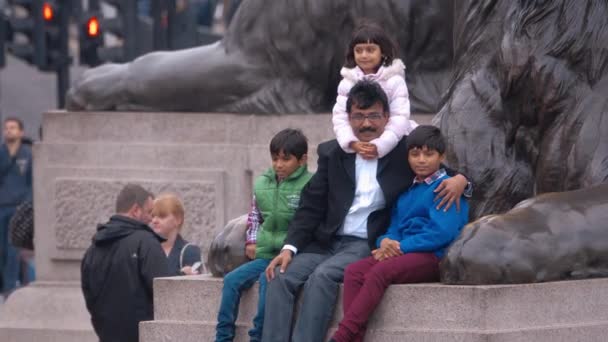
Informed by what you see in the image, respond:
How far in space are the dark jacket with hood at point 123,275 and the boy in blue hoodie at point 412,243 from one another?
2813mm

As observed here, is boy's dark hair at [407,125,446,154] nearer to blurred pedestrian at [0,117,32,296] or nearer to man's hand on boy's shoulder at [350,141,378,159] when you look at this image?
man's hand on boy's shoulder at [350,141,378,159]

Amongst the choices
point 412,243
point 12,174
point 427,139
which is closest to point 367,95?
point 427,139

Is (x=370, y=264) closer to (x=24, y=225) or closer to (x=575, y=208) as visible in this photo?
(x=575, y=208)

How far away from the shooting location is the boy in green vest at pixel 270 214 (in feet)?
27.5

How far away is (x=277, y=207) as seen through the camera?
8523 mm

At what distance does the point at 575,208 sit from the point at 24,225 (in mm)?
6440

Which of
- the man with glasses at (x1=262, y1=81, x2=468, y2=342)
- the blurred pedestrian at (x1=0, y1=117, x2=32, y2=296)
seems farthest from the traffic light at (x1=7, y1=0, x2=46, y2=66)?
the man with glasses at (x1=262, y1=81, x2=468, y2=342)

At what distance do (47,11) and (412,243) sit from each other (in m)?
13.6

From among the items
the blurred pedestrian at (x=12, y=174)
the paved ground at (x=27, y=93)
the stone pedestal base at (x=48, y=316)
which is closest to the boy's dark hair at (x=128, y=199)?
the stone pedestal base at (x=48, y=316)

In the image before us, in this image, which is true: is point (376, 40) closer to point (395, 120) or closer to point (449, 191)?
point (395, 120)

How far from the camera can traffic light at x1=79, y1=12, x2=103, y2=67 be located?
2055 centimetres

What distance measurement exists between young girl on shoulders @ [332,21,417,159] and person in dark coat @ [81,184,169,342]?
2547 mm

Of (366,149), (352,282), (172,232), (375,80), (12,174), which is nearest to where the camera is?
(352,282)

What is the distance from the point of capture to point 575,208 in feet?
26.2
